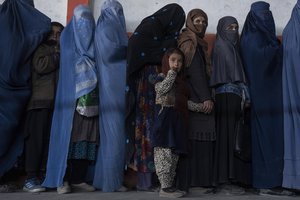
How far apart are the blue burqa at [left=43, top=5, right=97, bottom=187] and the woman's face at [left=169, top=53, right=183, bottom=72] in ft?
2.39

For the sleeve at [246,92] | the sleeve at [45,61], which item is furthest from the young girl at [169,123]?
the sleeve at [45,61]

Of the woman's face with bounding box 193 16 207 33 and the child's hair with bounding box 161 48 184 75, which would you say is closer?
the child's hair with bounding box 161 48 184 75

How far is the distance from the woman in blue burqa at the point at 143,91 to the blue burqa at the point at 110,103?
0.37ft

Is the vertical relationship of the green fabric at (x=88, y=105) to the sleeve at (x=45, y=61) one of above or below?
below

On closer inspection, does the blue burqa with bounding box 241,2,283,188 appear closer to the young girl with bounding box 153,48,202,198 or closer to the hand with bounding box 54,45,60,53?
the young girl with bounding box 153,48,202,198

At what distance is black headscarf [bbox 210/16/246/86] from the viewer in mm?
4148

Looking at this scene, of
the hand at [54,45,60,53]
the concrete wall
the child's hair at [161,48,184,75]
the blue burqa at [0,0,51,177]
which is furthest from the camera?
the concrete wall

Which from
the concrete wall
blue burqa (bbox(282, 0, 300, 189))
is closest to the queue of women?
blue burqa (bbox(282, 0, 300, 189))

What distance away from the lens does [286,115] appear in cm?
411

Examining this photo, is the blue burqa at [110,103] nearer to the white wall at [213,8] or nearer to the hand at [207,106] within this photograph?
the hand at [207,106]

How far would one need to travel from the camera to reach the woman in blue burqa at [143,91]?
13.6ft

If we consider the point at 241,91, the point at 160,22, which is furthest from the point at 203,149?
the point at 160,22

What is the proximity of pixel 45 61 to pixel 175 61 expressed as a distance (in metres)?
1.22

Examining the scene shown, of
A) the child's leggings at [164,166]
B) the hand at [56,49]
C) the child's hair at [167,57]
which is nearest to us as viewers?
the child's leggings at [164,166]
